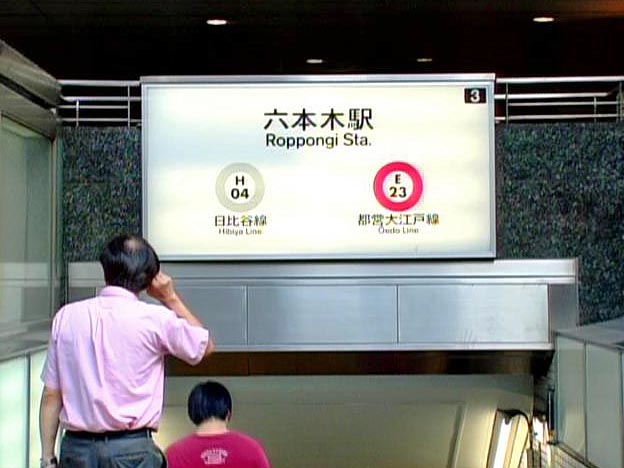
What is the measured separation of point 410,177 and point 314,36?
5809mm

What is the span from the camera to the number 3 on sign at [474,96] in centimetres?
627

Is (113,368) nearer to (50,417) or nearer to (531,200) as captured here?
(50,417)

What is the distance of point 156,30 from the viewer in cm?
1149

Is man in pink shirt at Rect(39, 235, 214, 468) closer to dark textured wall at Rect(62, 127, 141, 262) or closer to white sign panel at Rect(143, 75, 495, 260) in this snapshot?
white sign panel at Rect(143, 75, 495, 260)

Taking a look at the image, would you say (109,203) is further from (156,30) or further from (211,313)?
(156,30)

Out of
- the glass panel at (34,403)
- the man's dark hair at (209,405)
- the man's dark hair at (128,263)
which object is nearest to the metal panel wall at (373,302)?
the glass panel at (34,403)

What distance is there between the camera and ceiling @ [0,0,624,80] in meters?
10.6

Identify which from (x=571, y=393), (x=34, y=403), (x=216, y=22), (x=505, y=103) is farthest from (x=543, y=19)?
(x=34, y=403)

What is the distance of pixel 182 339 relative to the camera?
3.54 m

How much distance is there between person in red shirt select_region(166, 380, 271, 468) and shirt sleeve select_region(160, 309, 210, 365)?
21.5 inches

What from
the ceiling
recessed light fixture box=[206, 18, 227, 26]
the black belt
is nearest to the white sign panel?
the black belt

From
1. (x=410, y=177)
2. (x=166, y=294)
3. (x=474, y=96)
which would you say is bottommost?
(x=166, y=294)

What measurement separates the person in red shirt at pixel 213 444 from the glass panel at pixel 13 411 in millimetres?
1217

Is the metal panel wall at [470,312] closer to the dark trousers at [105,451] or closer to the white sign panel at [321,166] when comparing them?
the white sign panel at [321,166]
